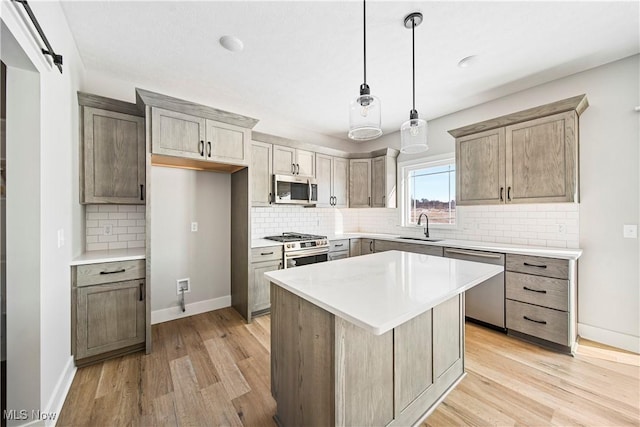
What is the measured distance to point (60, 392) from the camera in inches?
69.0

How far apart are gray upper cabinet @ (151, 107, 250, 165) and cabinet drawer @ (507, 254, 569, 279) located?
3095mm

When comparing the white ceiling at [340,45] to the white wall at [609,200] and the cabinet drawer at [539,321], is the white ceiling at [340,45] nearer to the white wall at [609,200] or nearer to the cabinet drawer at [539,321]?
the white wall at [609,200]

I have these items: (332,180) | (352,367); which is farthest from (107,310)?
(332,180)

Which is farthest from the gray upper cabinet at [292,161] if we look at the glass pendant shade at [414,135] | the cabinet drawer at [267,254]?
the glass pendant shade at [414,135]

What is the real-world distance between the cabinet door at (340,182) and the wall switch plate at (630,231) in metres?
3.19

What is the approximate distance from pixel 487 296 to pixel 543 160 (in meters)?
1.54

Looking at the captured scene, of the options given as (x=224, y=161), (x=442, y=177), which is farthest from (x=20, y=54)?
(x=442, y=177)

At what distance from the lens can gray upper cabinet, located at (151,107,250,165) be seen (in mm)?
2457

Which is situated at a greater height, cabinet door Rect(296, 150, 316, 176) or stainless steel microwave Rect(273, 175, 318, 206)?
cabinet door Rect(296, 150, 316, 176)

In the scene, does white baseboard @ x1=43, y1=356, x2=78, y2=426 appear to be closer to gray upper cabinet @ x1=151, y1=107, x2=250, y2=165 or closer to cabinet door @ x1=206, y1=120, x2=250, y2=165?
gray upper cabinet @ x1=151, y1=107, x2=250, y2=165

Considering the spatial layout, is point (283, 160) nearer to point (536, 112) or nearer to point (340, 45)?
point (340, 45)

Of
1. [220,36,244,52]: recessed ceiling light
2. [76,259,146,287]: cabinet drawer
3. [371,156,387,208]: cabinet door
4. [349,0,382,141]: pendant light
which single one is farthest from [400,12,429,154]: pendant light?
[76,259,146,287]: cabinet drawer

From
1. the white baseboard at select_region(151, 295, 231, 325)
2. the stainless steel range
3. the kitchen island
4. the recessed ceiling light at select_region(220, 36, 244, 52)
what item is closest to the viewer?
the kitchen island

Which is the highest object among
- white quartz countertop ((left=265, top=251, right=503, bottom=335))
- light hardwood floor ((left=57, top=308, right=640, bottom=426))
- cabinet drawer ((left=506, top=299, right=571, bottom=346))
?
white quartz countertop ((left=265, top=251, right=503, bottom=335))
